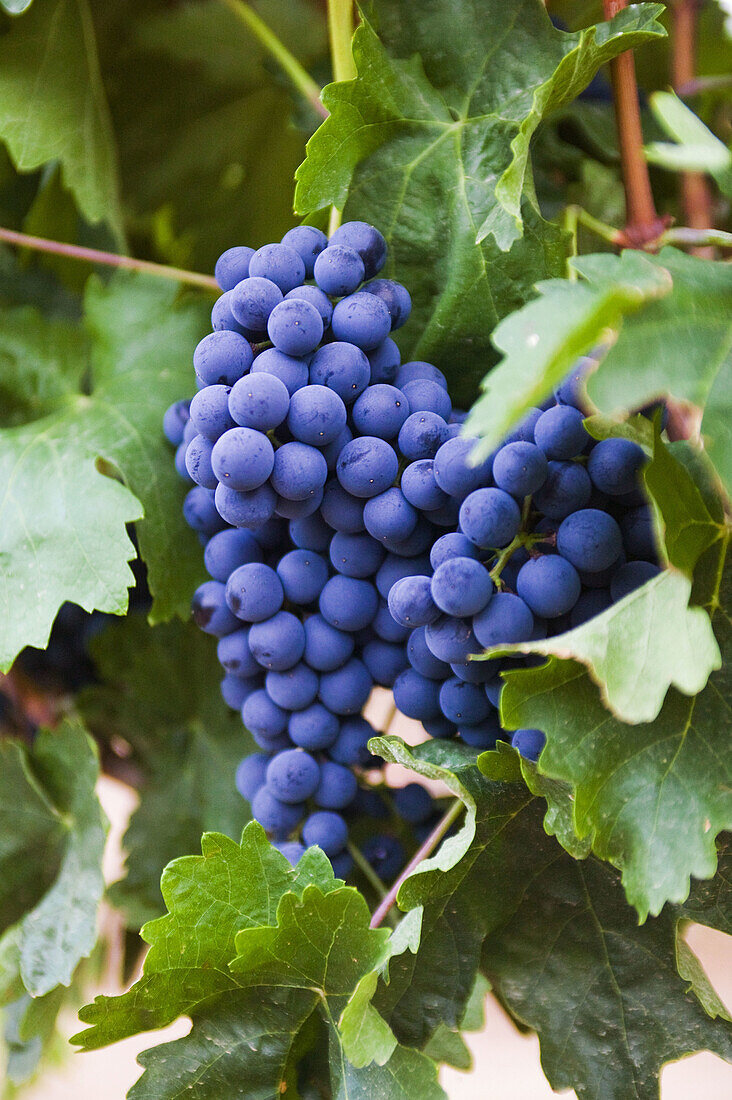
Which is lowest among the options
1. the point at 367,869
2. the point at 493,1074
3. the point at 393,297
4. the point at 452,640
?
the point at 493,1074

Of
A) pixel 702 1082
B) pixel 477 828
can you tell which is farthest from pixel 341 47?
pixel 702 1082

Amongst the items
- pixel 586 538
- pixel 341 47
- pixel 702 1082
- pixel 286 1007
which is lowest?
Answer: pixel 702 1082

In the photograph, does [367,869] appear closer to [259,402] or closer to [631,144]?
[259,402]

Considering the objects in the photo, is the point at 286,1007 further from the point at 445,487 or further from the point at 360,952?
the point at 445,487

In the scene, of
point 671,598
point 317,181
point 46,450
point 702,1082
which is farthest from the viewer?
point 702,1082

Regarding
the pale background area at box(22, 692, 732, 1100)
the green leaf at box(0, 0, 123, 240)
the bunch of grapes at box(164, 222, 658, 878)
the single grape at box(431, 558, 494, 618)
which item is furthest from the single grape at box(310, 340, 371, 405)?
the pale background area at box(22, 692, 732, 1100)

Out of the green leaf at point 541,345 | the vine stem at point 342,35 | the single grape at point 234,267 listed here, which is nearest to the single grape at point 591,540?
the green leaf at point 541,345

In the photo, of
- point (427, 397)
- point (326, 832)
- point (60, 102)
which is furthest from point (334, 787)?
point (60, 102)
